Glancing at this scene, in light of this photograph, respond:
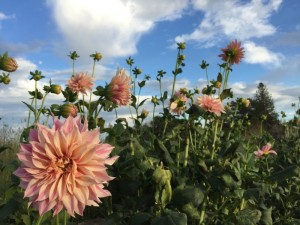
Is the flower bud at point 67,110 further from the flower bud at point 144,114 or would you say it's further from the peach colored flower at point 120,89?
the flower bud at point 144,114

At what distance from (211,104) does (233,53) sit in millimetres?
609

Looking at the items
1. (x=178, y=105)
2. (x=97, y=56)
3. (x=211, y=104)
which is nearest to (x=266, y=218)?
(x=211, y=104)

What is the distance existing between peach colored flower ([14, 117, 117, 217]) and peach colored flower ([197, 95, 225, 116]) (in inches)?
58.2

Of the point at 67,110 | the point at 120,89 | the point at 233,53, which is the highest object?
the point at 233,53

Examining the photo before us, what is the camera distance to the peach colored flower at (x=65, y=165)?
1.43 m

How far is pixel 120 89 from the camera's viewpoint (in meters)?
2.38

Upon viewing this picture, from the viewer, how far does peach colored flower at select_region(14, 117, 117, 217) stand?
1.43 meters

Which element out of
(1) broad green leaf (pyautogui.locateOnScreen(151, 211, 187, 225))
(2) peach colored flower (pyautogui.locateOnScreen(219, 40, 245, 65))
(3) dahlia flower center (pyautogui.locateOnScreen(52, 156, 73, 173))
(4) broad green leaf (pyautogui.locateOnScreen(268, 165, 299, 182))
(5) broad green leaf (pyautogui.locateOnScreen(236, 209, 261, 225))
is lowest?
(5) broad green leaf (pyautogui.locateOnScreen(236, 209, 261, 225))

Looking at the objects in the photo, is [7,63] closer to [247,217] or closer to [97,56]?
[97,56]

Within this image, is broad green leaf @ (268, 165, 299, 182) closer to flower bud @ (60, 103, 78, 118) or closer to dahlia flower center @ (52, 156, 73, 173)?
flower bud @ (60, 103, 78, 118)

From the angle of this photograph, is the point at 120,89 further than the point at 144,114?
No

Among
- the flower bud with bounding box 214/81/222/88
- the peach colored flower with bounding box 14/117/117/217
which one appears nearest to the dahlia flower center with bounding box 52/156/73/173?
the peach colored flower with bounding box 14/117/117/217

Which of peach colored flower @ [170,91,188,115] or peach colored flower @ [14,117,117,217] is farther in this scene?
peach colored flower @ [170,91,188,115]

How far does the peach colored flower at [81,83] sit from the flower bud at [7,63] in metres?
0.55
